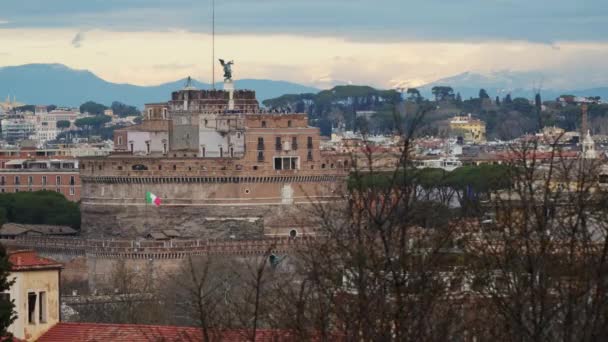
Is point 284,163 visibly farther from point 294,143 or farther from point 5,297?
point 5,297

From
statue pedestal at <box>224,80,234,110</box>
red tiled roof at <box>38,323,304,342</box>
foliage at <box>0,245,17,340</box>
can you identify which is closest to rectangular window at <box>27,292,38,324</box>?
red tiled roof at <box>38,323,304,342</box>

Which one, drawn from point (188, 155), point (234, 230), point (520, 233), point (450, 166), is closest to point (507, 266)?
point (520, 233)

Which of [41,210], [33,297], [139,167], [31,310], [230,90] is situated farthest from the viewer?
[41,210]

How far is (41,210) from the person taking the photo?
111062 mm

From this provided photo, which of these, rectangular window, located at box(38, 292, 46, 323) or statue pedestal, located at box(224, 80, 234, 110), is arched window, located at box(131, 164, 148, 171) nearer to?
statue pedestal, located at box(224, 80, 234, 110)

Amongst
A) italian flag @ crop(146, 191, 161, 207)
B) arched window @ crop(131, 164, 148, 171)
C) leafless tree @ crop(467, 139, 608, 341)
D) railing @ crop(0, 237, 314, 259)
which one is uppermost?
leafless tree @ crop(467, 139, 608, 341)

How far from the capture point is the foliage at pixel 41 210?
110062 millimetres

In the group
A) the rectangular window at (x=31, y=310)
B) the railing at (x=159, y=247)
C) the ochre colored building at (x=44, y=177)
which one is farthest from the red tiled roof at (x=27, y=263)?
the ochre colored building at (x=44, y=177)

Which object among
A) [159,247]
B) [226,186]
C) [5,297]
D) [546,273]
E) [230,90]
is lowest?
[159,247]

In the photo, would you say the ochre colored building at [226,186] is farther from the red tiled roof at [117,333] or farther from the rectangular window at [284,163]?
the red tiled roof at [117,333]

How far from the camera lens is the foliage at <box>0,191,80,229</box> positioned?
110 metres

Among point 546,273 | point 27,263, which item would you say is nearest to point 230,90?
point 27,263

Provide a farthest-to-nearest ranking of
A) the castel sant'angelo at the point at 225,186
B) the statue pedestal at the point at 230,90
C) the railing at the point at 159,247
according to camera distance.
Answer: the statue pedestal at the point at 230,90 < the castel sant'angelo at the point at 225,186 < the railing at the point at 159,247

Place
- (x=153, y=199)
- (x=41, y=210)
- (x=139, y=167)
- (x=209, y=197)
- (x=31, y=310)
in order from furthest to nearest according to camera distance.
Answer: (x=41, y=210) < (x=139, y=167) < (x=209, y=197) < (x=153, y=199) < (x=31, y=310)
